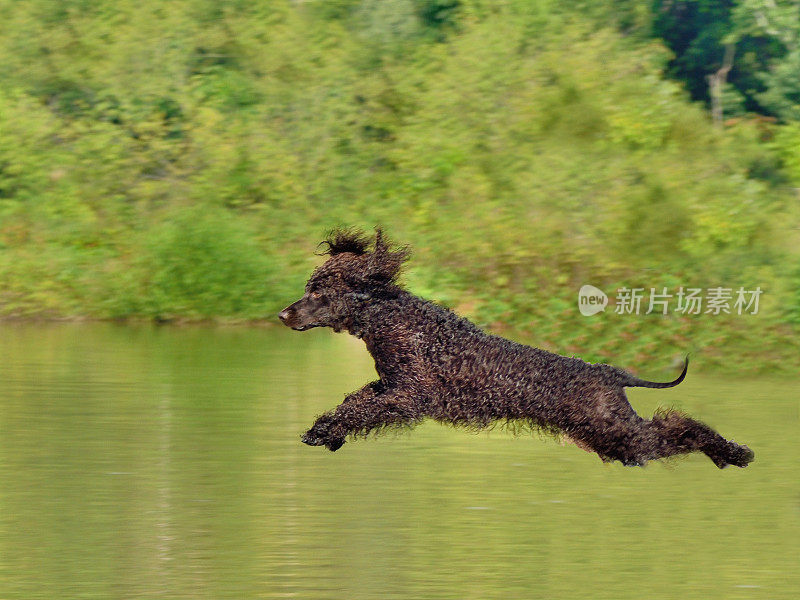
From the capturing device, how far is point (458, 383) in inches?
386

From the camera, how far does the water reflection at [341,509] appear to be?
7.25 m

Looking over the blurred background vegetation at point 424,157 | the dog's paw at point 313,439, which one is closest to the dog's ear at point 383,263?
the dog's paw at point 313,439

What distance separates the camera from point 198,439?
11195 millimetres

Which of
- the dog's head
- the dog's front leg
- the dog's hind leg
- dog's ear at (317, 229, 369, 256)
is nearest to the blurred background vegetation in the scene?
the dog's hind leg

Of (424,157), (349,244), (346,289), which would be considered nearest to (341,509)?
(346,289)

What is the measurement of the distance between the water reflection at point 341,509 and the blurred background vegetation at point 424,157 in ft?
19.6

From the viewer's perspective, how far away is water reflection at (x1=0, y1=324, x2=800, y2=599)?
23.8 feet

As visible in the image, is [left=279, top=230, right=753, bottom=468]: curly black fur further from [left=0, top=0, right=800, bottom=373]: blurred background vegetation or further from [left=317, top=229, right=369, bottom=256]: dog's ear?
[left=0, top=0, right=800, bottom=373]: blurred background vegetation

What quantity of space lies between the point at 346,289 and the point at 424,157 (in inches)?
610

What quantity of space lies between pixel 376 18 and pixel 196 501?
22.0m

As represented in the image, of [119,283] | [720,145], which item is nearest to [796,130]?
[720,145]

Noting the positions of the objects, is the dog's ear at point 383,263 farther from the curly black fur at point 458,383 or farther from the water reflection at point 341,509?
the water reflection at point 341,509

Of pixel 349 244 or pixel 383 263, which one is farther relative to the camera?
pixel 349 244

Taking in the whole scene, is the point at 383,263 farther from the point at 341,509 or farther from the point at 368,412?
the point at 341,509
